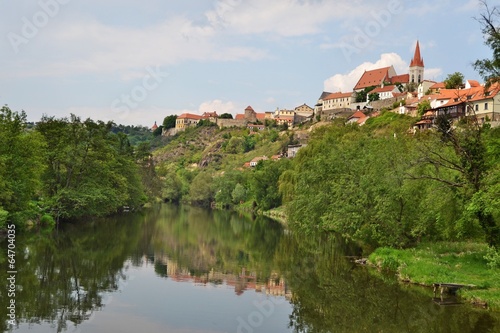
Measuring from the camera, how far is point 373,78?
168625 millimetres

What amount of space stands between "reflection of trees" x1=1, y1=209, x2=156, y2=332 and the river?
0.18 feet

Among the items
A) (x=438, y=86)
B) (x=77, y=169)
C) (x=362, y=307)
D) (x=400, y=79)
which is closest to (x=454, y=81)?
(x=438, y=86)

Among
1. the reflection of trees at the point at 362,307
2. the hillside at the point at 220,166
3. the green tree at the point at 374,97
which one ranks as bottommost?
the reflection of trees at the point at 362,307

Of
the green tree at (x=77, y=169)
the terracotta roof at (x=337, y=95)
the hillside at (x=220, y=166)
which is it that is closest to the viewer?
the green tree at (x=77, y=169)

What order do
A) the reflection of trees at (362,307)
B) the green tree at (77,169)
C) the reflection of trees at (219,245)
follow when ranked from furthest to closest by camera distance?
the green tree at (77,169), the reflection of trees at (219,245), the reflection of trees at (362,307)

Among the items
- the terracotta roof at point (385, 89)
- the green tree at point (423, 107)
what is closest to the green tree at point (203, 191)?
the green tree at point (423, 107)

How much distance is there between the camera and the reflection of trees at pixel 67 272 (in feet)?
74.4

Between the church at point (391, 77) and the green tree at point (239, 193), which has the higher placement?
the church at point (391, 77)

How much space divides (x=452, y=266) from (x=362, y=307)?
7853mm

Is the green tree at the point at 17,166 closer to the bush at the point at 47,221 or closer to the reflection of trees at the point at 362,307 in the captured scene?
the bush at the point at 47,221

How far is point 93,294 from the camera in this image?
26594 millimetres

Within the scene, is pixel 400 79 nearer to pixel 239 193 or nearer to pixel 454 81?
pixel 454 81

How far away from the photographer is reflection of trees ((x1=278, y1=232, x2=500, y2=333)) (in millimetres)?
21547

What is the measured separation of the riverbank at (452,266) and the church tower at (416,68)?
5091 inches
